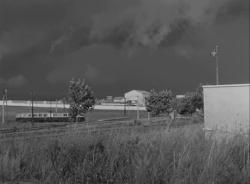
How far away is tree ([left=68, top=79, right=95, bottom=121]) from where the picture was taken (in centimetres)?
6444

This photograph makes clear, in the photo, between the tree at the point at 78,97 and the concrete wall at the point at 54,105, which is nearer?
the tree at the point at 78,97

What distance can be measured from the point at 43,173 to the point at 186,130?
2765 millimetres

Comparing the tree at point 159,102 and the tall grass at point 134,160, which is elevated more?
the tree at point 159,102

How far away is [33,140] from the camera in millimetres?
9758

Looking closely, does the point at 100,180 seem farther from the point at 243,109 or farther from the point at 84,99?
the point at 84,99

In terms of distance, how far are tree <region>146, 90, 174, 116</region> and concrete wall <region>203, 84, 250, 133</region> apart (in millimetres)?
70932

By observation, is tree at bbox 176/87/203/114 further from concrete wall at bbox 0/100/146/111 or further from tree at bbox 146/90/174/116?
concrete wall at bbox 0/100/146/111

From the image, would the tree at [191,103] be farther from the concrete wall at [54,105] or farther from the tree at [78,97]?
the concrete wall at [54,105]

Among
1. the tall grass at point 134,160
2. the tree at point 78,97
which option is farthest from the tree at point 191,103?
the tall grass at point 134,160

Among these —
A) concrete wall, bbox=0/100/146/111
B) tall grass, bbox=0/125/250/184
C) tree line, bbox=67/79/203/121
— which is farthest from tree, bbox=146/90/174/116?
tall grass, bbox=0/125/250/184

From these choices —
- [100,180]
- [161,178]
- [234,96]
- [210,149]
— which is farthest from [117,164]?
[234,96]

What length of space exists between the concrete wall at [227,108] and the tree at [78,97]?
57449 millimetres

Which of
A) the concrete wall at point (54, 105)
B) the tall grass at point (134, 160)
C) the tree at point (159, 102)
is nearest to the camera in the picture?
the tall grass at point (134, 160)

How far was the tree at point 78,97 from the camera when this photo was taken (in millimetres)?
64438
